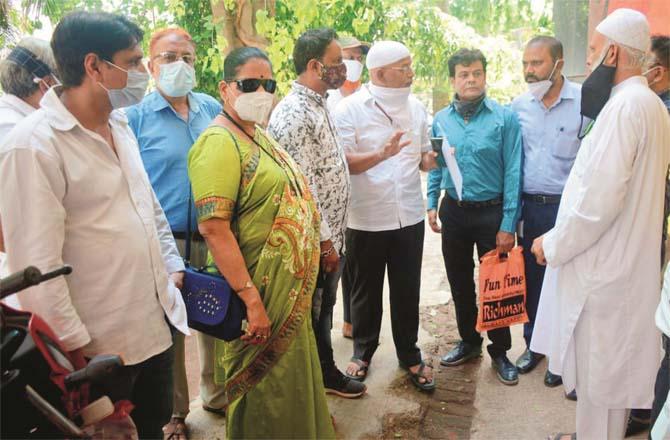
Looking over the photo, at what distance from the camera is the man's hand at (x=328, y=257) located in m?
2.65

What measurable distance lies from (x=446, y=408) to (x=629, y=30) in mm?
2210

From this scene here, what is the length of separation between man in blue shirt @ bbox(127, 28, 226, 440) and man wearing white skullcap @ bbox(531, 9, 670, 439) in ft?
5.97

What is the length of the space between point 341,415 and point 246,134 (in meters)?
1.74

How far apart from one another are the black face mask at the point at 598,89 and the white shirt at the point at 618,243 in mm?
51

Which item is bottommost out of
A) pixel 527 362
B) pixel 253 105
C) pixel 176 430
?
pixel 527 362

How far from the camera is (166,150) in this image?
8.64 ft

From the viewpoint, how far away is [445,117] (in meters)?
3.52

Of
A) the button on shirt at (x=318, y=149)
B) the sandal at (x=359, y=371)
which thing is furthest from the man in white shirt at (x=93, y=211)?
the sandal at (x=359, y=371)

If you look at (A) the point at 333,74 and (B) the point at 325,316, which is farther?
(B) the point at 325,316

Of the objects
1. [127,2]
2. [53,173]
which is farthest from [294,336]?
[127,2]

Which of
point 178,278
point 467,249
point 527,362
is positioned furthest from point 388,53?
point 527,362

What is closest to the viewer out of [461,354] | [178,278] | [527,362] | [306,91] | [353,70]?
[178,278]

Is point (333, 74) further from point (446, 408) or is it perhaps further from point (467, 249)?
point (446, 408)

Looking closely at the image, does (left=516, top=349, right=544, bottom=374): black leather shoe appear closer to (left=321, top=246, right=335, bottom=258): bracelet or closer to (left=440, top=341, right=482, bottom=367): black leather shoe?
(left=440, top=341, right=482, bottom=367): black leather shoe
